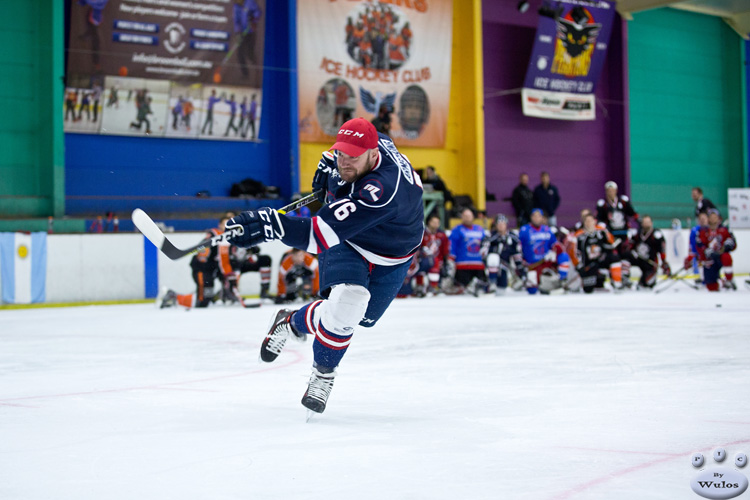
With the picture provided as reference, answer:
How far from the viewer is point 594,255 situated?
455 inches

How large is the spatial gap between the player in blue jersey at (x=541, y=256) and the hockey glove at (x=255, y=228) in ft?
29.6

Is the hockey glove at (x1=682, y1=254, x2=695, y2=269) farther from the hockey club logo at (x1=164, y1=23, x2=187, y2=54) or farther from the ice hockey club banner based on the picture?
the hockey club logo at (x1=164, y1=23, x2=187, y2=54)

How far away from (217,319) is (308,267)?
2638 millimetres

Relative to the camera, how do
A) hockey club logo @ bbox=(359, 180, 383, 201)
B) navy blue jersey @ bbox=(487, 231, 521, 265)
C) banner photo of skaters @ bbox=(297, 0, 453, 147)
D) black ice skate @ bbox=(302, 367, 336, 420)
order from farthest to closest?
1. banner photo of skaters @ bbox=(297, 0, 453, 147)
2. navy blue jersey @ bbox=(487, 231, 521, 265)
3. black ice skate @ bbox=(302, 367, 336, 420)
4. hockey club logo @ bbox=(359, 180, 383, 201)

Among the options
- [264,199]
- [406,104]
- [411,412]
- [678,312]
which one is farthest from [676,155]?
[411,412]

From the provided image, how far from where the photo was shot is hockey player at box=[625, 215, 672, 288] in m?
12.1

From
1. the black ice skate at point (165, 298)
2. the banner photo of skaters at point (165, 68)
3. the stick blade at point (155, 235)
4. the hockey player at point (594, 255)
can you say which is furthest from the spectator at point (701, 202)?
the stick blade at point (155, 235)

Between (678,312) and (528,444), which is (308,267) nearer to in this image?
(678,312)

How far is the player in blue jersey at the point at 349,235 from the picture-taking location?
2.91m

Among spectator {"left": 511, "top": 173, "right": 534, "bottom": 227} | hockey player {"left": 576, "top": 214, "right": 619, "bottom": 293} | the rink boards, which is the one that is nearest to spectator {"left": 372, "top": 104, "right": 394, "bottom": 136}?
spectator {"left": 511, "top": 173, "right": 534, "bottom": 227}

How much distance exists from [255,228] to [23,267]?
25.7 feet

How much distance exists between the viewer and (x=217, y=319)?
7.62 metres

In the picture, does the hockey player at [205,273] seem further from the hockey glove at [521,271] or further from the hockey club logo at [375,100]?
the hockey club logo at [375,100]

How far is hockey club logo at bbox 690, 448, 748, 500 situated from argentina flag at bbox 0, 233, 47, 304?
29.4ft
